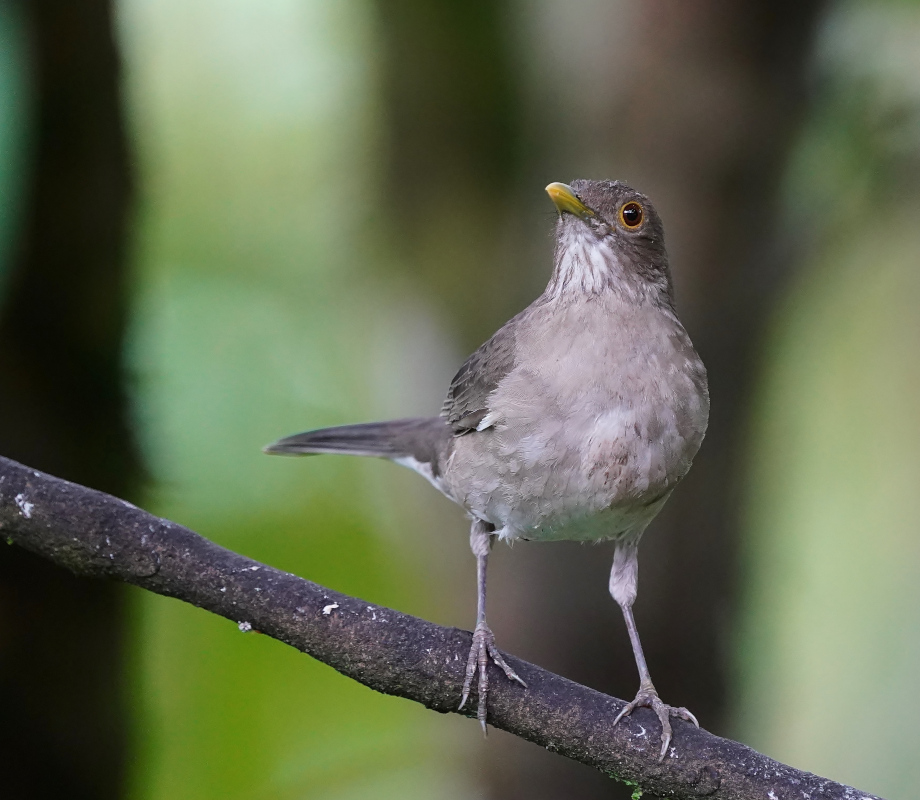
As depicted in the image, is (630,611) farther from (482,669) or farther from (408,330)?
(408,330)

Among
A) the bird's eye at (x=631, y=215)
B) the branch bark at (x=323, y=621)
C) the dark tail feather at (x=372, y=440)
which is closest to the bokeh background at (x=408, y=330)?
the dark tail feather at (x=372, y=440)

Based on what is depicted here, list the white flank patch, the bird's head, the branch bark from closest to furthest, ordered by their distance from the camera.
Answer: the branch bark < the bird's head < the white flank patch

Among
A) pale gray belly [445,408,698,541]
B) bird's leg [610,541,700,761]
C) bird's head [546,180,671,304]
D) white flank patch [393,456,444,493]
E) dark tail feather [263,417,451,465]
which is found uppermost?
bird's head [546,180,671,304]

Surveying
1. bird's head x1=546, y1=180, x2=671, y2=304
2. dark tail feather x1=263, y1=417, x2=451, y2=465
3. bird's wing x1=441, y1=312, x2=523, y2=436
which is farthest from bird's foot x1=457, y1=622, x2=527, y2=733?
dark tail feather x1=263, y1=417, x2=451, y2=465

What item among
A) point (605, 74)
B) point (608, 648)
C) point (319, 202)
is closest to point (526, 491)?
point (608, 648)

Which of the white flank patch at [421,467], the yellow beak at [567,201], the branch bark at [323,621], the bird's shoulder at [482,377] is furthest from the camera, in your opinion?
the white flank patch at [421,467]

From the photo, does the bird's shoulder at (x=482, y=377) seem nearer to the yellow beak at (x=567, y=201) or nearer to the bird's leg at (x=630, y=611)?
the yellow beak at (x=567, y=201)

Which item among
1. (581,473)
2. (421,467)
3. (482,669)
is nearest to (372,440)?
(421,467)

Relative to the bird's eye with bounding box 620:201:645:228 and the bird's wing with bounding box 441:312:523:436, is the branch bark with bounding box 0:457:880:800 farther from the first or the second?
the bird's eye with bounding box 620:201:645:228
